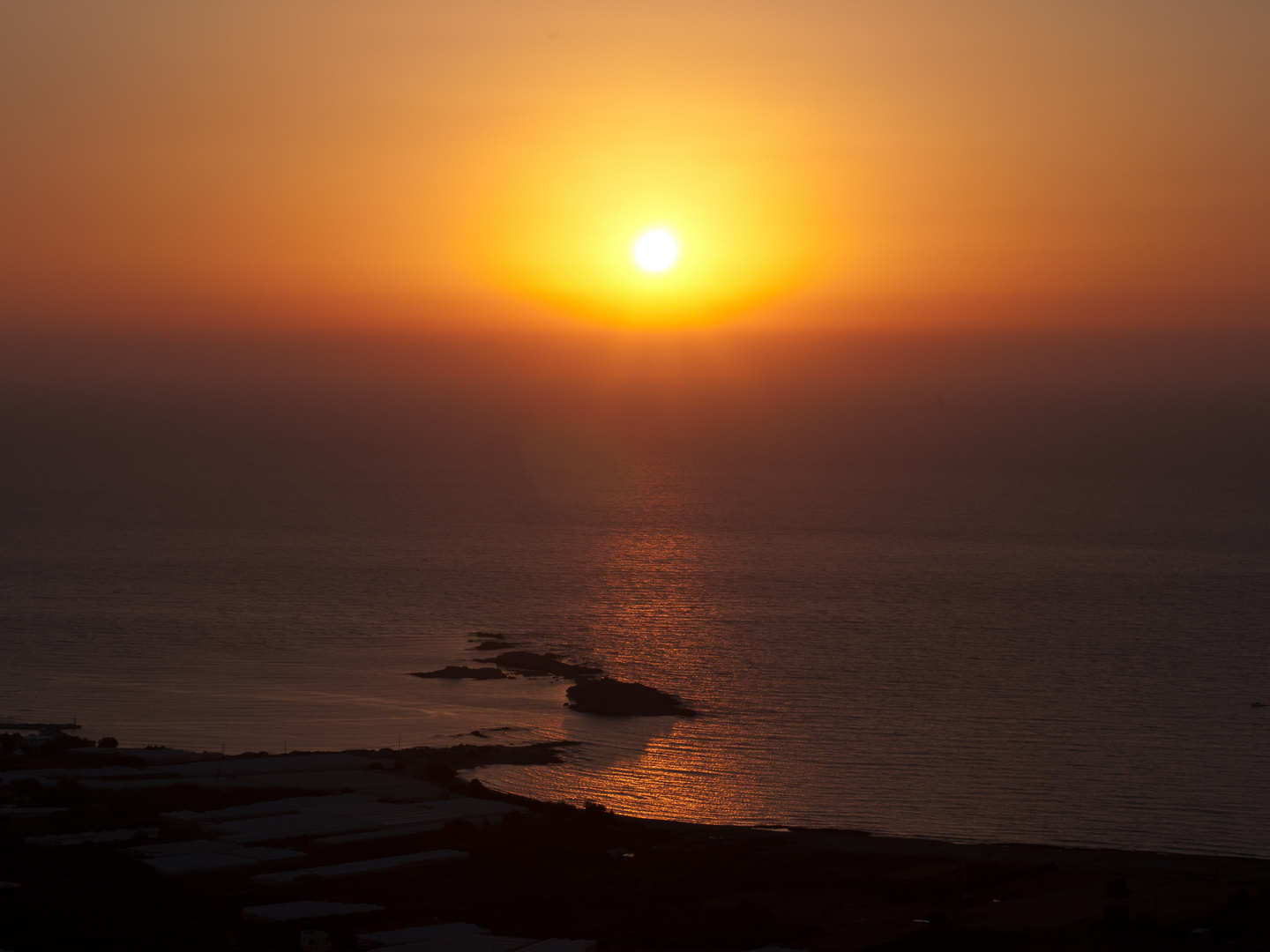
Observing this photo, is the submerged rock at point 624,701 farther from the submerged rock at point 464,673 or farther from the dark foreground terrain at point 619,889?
the dark foreground terrain at point 619,889

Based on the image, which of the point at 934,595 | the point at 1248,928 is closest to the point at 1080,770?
the point at 1248,928

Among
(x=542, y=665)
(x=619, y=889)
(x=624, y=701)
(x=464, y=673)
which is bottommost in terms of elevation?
(x=619, y=889)

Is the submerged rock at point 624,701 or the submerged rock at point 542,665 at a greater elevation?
the submerged rock at point 542,665

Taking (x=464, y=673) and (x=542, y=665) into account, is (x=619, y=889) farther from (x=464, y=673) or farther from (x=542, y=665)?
(x=542, y=665)

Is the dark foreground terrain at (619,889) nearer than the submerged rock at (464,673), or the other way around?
the dark foreground terrain at (619,889)

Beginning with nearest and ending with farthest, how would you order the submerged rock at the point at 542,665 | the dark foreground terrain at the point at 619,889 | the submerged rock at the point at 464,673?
the dark foreground terrain at the point at 619,889 → the submerged rock at the point at 464,673 → the submerged rock at the point at 542,665

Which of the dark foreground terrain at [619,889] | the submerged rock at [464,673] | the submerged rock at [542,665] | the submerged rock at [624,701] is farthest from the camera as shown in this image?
the submerged rock at [542,665]

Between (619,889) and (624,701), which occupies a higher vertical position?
(624,701)

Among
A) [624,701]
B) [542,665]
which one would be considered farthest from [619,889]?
[542,665]
